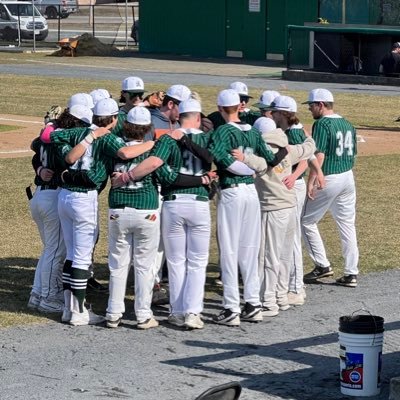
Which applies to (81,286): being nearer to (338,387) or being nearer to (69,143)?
(69,143)

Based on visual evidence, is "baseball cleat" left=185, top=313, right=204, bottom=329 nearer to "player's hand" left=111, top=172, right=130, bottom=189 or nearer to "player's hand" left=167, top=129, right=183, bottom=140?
"player's hand" left=111, top=172, right=130, bottom=189

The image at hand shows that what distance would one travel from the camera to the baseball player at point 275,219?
10.5m

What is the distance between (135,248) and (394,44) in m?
26.6

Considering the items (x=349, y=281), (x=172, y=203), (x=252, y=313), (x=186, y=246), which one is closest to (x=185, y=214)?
(x=172, y=203)

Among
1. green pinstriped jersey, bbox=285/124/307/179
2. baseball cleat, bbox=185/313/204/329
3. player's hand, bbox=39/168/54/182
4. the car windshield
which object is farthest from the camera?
the car windshield

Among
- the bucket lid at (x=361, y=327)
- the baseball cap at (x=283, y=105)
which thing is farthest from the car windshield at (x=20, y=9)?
the bucket lid at (x=361, y=327)

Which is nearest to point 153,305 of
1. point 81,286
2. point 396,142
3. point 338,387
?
point 81,286

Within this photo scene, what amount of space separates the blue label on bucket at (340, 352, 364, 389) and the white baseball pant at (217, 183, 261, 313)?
2.07 m

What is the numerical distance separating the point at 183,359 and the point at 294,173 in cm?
246

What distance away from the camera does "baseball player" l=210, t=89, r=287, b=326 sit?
1003 centimetres

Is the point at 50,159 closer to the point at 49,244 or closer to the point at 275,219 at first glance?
the point at 49,244

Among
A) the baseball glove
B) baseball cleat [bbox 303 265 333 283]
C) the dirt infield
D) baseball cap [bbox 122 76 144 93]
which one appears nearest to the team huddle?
baseball cap [bbox 122 76 144 93]

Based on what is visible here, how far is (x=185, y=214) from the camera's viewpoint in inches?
391

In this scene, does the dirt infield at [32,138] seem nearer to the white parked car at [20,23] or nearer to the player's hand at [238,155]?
the player's hand at [238,155]
